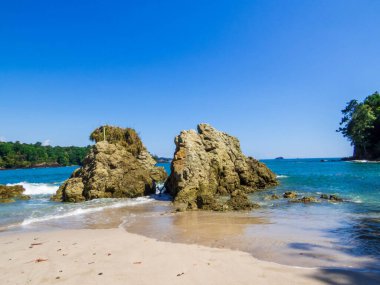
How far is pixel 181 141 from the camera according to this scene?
2348cm

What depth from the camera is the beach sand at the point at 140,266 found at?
592cm

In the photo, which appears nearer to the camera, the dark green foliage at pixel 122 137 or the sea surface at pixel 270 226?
the sea surface at pixel 270 226

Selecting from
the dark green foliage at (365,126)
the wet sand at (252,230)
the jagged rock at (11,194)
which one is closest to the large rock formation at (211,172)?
the wet sand at (252,230)

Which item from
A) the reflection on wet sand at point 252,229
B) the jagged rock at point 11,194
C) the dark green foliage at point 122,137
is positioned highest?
the dark green foliage at point 122,137

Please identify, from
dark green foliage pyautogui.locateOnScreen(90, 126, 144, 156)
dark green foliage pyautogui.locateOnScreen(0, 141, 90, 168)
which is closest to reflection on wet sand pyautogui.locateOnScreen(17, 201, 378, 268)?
dark green foliage pyautogui.locateOnScreen(90, 126, 144, 156)

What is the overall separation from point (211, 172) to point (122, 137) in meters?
20.5

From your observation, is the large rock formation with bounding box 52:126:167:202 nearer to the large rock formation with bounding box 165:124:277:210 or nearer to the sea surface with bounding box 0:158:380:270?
the large rock formation with bounding box 165:124:277:210

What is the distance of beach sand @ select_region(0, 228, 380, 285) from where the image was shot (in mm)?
5922

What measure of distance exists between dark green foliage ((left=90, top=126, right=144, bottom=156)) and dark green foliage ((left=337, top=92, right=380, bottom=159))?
6065cm

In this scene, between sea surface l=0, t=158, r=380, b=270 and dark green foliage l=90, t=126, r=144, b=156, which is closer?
sea surface l=0, t=158, r=380, b=270

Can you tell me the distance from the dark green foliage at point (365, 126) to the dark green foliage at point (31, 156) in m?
106

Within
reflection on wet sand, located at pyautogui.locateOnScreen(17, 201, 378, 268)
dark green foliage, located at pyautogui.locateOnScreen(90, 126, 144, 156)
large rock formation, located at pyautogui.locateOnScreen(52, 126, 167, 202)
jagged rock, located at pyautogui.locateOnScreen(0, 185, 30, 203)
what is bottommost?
jagged rock, located at pyautogui.locateOnScreen(0, 185, 30, 203)

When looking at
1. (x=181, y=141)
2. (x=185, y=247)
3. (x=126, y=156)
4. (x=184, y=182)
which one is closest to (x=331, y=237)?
(x=185, y=247)

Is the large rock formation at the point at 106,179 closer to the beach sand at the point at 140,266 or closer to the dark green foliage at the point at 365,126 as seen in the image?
the beach sand at the point at 140,266
